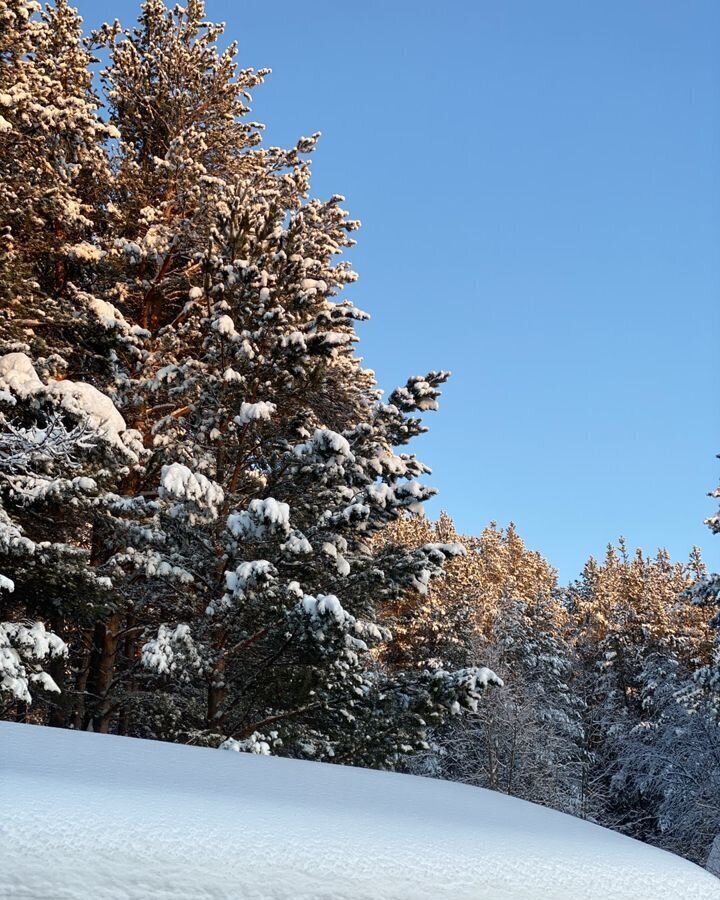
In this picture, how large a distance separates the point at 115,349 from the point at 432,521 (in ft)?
122

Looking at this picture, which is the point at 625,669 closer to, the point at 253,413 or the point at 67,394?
the point at 253,413

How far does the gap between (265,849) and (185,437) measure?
10464 millimetres

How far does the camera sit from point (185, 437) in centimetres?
1118

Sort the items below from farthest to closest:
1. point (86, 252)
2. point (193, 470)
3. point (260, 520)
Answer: point (86, 252), point (193, 470), point (260, 520)

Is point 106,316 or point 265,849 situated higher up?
point 106,316

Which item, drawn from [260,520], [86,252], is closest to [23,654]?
[260,520]

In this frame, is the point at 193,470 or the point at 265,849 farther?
the point at 193,470

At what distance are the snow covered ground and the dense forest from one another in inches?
240

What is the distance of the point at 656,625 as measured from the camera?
30422 mm

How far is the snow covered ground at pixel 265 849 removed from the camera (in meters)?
0.95

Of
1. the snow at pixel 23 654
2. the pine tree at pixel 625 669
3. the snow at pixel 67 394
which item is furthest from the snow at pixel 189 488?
the pine tree at pixel 625 669

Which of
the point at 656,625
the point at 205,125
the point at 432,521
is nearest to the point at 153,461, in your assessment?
the point at 205,125

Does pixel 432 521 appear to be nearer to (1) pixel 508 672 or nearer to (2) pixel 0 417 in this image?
(1) pixel 508 672

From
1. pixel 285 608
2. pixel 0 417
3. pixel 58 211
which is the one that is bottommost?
pixel 285 608
